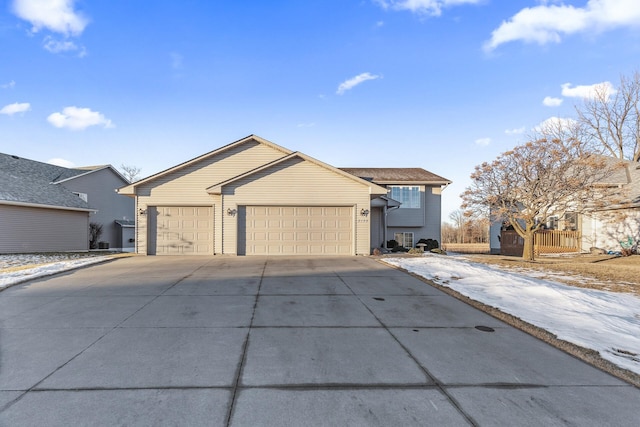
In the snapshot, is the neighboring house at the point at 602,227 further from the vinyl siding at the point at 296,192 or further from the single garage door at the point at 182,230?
the single garage door at the point at 182,230

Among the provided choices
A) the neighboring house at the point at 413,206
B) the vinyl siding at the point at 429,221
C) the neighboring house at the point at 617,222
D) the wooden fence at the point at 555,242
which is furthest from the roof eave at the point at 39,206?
the neighboring house at the point at 617,222

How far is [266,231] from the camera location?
14406mm

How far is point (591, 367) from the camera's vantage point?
353 centimetres

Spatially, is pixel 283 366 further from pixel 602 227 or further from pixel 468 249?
pixel 468 249

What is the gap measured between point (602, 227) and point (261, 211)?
1812 cm

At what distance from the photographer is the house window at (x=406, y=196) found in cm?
2181

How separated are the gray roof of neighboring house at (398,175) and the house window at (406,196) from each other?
1.79ft

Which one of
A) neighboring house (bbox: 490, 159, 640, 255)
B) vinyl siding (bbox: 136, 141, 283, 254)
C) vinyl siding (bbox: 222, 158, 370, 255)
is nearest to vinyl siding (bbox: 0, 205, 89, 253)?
vinyl siding (bbox: 136, 141, 283, 254)

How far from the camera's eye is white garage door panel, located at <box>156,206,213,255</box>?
14758 mm

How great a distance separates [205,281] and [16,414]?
17.6ft

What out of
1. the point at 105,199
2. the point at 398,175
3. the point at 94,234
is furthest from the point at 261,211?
the point at 105,199

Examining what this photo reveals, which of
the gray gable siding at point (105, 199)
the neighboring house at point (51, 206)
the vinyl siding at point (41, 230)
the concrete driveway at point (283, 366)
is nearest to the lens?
the concrete driveway at point (283, 366)

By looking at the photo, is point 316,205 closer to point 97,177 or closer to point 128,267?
point 128,267

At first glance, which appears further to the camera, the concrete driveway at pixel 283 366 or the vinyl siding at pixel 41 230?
the vinyl siding at pixel 41 230
